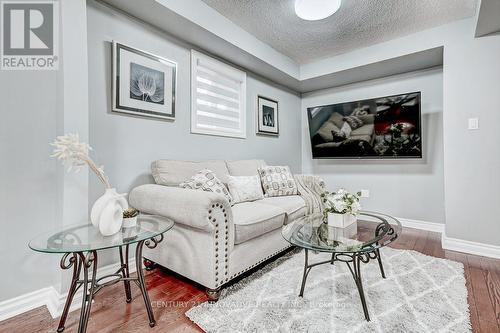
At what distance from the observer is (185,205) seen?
162cm

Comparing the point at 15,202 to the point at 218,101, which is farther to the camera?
the point at 218,101

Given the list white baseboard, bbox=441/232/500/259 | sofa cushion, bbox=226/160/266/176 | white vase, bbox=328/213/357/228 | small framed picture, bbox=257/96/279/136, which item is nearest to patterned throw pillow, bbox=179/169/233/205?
sofa cushion, bbox=226/160/266/176

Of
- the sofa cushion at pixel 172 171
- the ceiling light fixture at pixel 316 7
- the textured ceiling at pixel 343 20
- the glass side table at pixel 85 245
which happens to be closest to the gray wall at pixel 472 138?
the textured ceiling at pixel 343 20

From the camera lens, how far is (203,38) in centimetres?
249

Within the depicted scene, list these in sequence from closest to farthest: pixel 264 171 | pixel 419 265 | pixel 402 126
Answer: pixel 419 265, pixel 264 171, pixel 402 126

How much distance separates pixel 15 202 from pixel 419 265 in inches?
121

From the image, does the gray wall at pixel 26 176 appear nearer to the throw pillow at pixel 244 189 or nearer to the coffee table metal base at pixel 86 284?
the coffee table metal base at pixel 86 284

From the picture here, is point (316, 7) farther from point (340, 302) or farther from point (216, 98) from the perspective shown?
point (340, 302)

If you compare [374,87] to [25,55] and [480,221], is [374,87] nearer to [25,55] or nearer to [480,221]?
[480,221]

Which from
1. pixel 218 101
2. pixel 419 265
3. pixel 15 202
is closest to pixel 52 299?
pixel 15 202

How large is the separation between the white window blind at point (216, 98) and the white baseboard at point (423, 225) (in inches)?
103

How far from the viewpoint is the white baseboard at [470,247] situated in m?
2.38

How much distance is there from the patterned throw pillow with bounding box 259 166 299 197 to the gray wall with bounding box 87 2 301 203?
560mm

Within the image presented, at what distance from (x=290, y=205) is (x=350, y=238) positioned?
31.5 inches
